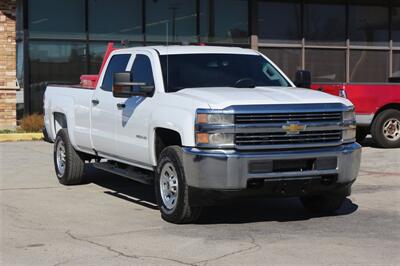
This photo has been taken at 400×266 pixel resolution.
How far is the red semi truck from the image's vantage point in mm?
14016

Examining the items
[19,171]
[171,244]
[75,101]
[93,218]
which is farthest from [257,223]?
[19,171]

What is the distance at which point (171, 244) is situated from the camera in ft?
20.6

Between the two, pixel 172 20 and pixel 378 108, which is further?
pixel 172 20

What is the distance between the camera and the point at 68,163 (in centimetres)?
989

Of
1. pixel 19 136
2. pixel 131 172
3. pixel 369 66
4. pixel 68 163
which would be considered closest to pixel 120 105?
pixel 131 172

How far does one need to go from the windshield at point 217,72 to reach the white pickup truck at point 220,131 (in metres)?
0.01

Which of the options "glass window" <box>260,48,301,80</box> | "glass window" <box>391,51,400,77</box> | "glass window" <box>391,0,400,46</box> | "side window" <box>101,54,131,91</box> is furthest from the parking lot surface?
"glass window" <box>391,0,400,46</box>

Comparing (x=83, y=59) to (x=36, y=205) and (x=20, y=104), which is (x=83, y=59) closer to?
(x=20, y=104)

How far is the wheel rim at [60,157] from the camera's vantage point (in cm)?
1013

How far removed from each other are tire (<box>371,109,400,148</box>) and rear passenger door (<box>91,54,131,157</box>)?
7.42m

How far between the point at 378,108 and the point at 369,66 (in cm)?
948

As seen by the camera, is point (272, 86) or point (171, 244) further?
point (272, 86)

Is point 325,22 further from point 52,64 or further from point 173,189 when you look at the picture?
point 173,189

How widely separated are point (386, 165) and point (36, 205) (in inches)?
262
